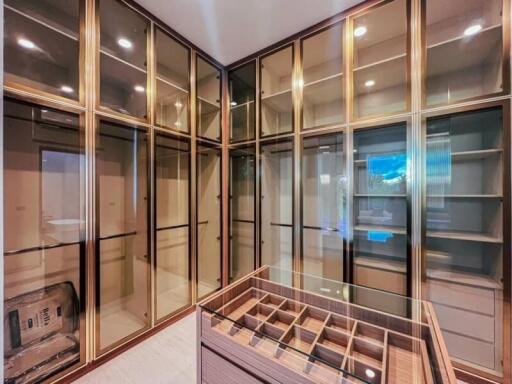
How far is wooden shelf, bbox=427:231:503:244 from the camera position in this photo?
5.90 ft

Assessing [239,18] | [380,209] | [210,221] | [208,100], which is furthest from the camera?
[210,221]

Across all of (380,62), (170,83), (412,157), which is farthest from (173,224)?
(380,62)

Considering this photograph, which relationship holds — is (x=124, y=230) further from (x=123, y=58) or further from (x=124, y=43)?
(x=124, y=43)

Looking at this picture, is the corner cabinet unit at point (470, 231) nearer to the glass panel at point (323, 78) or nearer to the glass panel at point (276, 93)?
the glass panel at point (323, 78)

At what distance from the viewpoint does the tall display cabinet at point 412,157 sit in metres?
1.79

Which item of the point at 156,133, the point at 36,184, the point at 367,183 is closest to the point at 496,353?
the point at 367,183

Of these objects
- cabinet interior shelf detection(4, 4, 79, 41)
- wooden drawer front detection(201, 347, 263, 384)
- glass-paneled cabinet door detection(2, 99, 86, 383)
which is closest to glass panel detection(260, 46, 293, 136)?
cabinet interior shelf detection(4, 4, 79, 41)

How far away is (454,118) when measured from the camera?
2.01 m

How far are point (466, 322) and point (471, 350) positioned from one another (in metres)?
0.21

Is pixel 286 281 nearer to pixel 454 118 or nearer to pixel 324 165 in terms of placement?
pixel 324 165

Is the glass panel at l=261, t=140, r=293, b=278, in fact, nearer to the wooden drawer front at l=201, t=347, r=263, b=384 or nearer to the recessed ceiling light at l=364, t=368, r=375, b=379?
the wooden drawer front at l=201, t=347, r=263, b=384

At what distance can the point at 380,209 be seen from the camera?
8.16 ft

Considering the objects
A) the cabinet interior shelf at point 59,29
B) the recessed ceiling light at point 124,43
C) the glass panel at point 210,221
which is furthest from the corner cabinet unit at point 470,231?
the cabinet interior shelf at point 59,29

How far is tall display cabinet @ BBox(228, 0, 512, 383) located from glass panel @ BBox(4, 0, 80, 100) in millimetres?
1971
